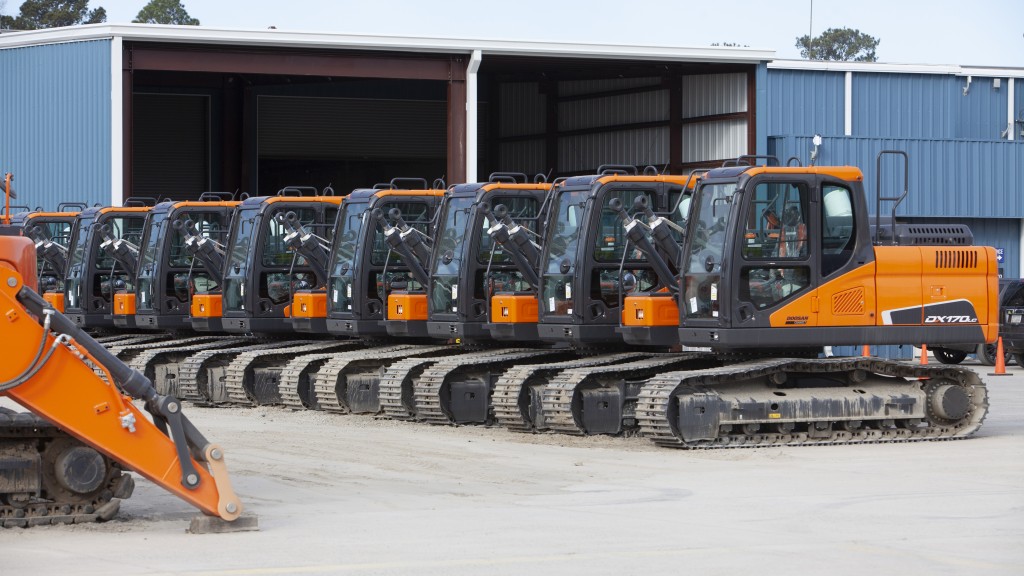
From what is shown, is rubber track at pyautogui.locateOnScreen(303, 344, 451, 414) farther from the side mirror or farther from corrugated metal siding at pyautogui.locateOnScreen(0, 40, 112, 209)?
corrugated metal siding at pyautogui.locateOnScreen(0, 40, 112, 209)

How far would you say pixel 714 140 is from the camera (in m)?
41.7

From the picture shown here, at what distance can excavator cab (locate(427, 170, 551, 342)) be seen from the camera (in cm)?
2158

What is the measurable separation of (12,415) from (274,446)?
5.79 m

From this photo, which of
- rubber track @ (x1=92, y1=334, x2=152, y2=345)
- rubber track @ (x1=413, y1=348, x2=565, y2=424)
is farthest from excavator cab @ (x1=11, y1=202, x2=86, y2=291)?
rubber track @ (x1=413, y1=348, x2=565, y2=424)

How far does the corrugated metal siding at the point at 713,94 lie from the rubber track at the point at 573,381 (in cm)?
2235

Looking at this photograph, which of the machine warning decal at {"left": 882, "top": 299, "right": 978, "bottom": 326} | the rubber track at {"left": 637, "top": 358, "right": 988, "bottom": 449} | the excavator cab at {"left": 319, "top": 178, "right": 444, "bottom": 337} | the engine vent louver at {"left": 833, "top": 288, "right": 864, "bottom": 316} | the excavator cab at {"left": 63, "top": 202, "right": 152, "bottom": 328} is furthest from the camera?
the excavator cab at {"left": 63, "top": 202, "right": 152, "bottom": 328}

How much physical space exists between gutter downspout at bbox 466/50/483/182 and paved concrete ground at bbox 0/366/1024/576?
2026 cm

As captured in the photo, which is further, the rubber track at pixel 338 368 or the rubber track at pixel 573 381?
the rubber track at pixel 338 368

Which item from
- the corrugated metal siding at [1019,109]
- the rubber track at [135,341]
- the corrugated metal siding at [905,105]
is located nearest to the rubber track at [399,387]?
the rubber track at [135,341]

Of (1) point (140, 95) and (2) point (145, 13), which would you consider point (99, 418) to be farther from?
(2) point (145, 13)

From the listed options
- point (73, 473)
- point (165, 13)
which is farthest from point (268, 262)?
point (165, 13)

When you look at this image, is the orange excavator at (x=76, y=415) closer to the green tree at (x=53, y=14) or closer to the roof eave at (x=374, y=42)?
the roof eave at (x=374, y=42)

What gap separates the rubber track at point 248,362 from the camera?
79.9 ft

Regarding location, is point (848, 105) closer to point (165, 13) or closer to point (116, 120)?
point (116, 120)
